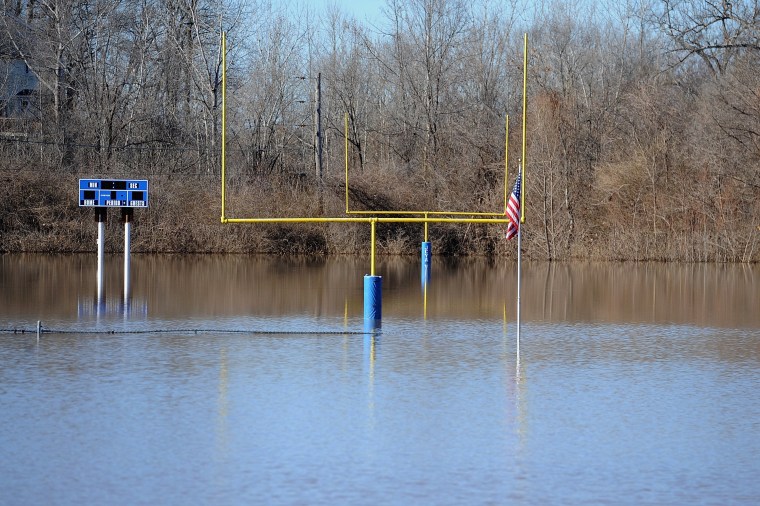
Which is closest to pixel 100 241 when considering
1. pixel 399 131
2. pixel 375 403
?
pixel 375 403

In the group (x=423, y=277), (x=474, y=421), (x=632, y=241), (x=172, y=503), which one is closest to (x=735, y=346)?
(x=474, y=421)

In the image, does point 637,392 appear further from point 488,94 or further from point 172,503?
point 488,94

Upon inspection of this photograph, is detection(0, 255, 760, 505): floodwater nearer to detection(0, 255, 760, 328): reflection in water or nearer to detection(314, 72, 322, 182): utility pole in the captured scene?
detection(0, 255, 760, 328): reflection in water

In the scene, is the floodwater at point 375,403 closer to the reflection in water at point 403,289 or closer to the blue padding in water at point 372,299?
the reflection in water at point 403,289

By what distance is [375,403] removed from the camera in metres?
11.1

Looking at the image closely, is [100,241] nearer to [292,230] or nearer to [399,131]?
[292,230]

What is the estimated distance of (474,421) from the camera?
10.3 meters

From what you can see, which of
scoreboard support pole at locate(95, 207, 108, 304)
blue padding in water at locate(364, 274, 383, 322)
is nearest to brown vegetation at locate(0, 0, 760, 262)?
scoreboard support pole at locate(95, 207, 108, 304)

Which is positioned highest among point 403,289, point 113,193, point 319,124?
point 319,124

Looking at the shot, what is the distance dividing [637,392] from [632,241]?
29.5m

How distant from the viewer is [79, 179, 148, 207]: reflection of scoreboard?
90.3 ft

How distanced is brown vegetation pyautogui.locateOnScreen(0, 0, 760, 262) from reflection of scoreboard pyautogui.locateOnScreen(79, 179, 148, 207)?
47.4ft

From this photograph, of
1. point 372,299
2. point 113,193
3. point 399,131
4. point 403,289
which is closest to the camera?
point 372,299

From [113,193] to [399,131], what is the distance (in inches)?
1080
